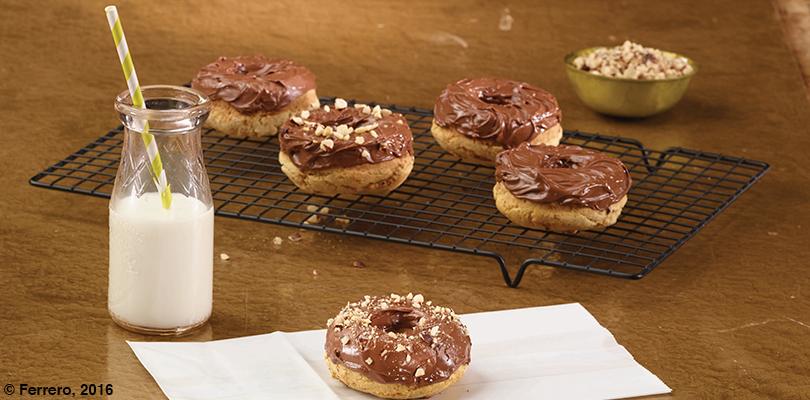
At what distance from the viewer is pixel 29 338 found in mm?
2424

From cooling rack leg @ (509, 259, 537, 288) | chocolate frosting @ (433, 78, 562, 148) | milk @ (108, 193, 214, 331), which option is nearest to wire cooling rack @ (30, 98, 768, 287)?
cooling rack leg @ (509, 259, 537, 288)

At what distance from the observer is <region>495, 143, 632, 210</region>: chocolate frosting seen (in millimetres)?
2859

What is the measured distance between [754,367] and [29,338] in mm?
1428

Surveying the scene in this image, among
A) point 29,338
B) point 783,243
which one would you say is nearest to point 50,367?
point 29,338

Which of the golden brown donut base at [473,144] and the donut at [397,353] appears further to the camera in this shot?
the golden brown donut base at [473,144]

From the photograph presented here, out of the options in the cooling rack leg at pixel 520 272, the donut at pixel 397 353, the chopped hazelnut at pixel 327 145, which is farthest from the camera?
the chopped hazelnut at pixel 327 145

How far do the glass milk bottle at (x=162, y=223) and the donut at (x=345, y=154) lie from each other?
1.97 ft

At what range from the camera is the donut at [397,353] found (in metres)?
2.20

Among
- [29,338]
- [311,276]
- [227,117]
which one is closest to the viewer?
[29,338]

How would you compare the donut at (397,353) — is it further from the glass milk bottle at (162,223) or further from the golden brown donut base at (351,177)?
the golden brown donut base at (351,177)

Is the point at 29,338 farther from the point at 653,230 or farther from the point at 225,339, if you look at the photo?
the point at 653,230

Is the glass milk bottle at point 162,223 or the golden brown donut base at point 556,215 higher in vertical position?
the glass milk bottle at point 162,223

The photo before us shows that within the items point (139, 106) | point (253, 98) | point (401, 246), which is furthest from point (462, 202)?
point (139, 106)

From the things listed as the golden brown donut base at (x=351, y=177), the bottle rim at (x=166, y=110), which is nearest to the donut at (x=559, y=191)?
the golden brown donut base at (x=351, y=177)
